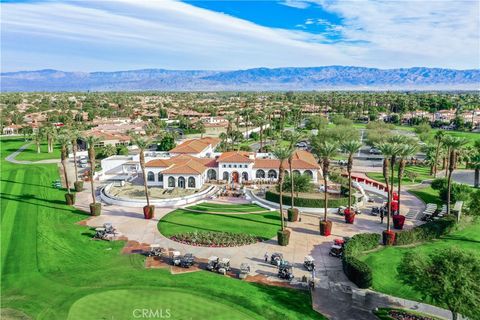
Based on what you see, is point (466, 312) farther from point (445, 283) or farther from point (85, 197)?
point (85, 197)

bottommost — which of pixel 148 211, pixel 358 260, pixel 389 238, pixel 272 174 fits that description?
pixel 389 238

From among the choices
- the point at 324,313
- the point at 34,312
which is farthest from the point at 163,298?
the point at 324,313

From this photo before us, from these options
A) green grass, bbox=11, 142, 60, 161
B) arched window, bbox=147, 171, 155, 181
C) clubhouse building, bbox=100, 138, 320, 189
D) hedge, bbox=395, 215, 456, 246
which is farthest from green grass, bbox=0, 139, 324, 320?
green grass, bbox=11, 142, 60, 161

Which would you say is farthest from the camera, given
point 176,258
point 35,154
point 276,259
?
point 35,154

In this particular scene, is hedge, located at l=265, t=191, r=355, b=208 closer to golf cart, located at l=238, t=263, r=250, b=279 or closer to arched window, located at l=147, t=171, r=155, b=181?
golf cart, located at l=238, t=263, r=250, b=279

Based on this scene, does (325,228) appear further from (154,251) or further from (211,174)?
(211,174)

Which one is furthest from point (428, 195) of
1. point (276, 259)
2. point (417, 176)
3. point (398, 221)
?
point (276, 259)

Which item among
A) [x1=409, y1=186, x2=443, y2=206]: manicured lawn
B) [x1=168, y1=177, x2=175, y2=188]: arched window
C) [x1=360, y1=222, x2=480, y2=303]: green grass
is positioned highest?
[x1=168, y1=177, x2=175, y2=188]: arched window
